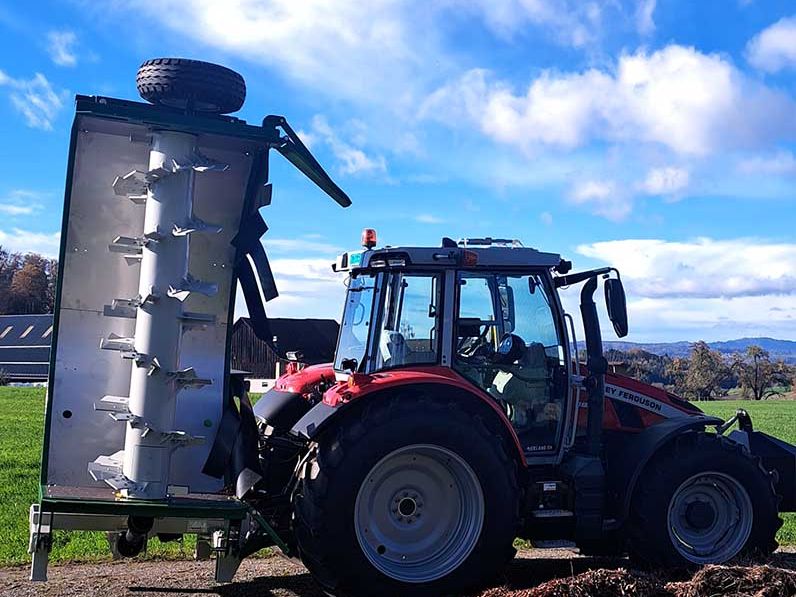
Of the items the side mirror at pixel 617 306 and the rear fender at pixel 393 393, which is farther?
the side mirror at pixel 617 306

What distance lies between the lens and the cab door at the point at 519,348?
739 cm

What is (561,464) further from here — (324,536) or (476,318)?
(324,536)

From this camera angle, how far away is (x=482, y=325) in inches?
294

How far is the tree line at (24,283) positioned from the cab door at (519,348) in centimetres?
8523

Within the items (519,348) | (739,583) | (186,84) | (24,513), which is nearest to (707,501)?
(739,583)

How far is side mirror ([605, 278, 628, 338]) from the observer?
288 inches

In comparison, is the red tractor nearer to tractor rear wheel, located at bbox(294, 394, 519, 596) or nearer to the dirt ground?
tractor rear wheel, located at bbox(294, 394, 519, 596)

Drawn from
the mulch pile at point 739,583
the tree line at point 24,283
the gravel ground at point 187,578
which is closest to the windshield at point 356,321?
the gravel ground at point 187,578

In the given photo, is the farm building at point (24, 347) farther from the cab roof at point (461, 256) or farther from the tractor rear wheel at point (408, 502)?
the tractor rear wheel at point (408, 502)

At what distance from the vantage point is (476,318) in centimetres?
745

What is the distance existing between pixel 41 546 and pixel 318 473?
181cm

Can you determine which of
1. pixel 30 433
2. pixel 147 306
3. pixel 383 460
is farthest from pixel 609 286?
pixel 30 433

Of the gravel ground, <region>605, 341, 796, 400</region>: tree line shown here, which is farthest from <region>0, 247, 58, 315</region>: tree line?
the gravel ground

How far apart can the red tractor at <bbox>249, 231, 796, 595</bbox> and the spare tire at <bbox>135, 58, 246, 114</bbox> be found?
1736 millimetres
